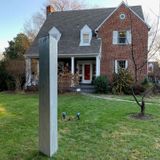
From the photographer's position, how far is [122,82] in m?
17.8

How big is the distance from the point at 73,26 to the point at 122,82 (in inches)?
331

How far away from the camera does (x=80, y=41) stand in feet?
68.7

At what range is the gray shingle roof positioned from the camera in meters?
20.3

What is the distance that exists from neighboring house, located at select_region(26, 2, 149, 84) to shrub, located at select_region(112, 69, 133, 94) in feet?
3.78

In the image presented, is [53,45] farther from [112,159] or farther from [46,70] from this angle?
[112,159]

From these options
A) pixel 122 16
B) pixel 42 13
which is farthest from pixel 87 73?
pixel 42 13

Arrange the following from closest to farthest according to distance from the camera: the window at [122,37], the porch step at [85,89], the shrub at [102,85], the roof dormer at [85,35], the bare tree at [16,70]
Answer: the shrub at [102,85] < the porch step at [85,89] < the bare tree at [16,70] < the window at [122,37] < the roof dormer at [85,35]

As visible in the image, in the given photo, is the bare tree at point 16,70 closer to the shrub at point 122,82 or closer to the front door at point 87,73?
the front door at point 87,73

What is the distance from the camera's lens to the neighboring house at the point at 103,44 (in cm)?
1989

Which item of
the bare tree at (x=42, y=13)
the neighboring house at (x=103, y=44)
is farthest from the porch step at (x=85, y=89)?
the bare tree at (x=42, y=13)

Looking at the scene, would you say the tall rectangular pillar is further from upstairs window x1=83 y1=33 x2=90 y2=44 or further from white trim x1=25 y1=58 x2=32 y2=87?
upstairs window x1=83 y1=33 x2=90 y2=44

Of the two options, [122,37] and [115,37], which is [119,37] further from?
[115,37]

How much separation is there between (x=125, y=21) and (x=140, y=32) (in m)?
1.64

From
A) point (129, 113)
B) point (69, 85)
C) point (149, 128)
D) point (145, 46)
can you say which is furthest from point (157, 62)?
point (149, 128)
